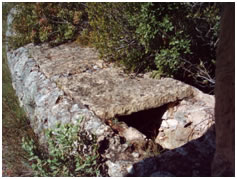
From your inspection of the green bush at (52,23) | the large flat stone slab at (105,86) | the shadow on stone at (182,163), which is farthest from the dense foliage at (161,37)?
the shadow on stone at (182,163)

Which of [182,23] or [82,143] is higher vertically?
[182,23]

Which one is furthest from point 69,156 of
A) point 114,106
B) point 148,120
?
point 148,120

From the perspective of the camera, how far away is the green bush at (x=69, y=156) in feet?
8.41

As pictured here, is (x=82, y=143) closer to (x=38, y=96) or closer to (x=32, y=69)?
(x=38, y=96)

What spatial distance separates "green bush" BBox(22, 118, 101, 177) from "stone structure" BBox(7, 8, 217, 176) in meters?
0.13

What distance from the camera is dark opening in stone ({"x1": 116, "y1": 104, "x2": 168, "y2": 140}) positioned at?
141 inches

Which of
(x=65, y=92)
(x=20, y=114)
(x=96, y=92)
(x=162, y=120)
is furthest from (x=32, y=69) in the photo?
(x=162, y=120)

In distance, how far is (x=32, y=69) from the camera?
4.63 m

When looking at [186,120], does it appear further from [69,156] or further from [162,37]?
[69,156]

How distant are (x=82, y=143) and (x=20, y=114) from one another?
213cm

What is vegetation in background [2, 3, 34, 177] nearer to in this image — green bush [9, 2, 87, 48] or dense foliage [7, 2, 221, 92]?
green bush [9, 2, 87, 48]

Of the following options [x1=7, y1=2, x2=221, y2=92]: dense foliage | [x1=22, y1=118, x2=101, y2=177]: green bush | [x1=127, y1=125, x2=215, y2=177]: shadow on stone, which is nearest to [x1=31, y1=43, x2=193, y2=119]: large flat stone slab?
[x1=7, y1=2, x2=221, y2=92]: dense foliage

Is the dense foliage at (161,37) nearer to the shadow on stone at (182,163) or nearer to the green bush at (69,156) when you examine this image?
the shadow on stone at (182,163)

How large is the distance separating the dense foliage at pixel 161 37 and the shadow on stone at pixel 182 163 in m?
1.47
